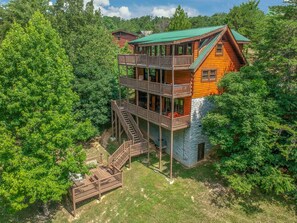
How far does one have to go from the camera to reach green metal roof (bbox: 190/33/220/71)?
18.0 metres

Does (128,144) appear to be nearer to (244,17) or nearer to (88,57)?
(88,57)

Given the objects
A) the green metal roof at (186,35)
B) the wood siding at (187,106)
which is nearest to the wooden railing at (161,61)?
the green metal roof at (186,35)

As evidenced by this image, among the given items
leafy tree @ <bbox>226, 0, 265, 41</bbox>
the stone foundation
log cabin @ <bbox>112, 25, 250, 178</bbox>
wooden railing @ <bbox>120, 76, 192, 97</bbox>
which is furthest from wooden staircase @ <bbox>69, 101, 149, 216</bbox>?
leafy tree @ <bbox>226, 0, 265, 41</bbox>

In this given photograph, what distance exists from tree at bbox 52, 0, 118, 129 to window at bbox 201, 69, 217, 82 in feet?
35.7

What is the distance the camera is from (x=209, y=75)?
19344mm

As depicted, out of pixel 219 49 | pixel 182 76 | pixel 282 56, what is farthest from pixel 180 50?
pixel 282 56

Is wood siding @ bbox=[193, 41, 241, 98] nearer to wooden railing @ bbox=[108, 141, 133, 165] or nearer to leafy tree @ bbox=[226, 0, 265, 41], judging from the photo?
wooden railing @ bbox=[108, 141, 133, 165]

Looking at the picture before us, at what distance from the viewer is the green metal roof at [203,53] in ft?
59.2

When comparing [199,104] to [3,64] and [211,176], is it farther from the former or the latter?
[3,64]

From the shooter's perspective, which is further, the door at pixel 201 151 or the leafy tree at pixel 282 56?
the door at pixel 201 151

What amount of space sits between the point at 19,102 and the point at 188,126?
12.5 m

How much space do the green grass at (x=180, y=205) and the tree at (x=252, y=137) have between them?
4.26 feet

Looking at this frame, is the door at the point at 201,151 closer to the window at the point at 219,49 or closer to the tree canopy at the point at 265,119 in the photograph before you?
the tree canopy at the point at 265,119

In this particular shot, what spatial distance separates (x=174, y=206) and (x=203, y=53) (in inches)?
472
